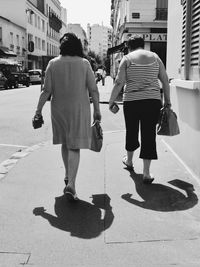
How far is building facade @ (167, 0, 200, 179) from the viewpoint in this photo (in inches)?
221

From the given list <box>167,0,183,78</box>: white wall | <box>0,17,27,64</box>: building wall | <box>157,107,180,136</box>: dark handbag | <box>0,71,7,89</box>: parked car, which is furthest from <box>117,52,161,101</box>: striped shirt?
<box>0,17,27,64</box>: building wall

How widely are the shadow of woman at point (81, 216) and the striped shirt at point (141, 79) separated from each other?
1305mm

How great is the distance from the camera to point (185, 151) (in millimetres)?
6305

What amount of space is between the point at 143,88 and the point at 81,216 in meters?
1.80

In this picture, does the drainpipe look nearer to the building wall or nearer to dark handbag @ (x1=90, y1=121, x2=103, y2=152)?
dark handbag @ (x1=90, y1=121, x2=103, y2=152)

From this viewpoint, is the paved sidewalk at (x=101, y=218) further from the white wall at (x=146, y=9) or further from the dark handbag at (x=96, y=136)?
the white wall at (x=146, y=9)

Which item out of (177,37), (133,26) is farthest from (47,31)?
(177,37)

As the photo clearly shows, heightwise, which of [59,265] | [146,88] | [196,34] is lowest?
[59,265]

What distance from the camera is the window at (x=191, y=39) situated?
581 cm

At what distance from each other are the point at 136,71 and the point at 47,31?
71.0m

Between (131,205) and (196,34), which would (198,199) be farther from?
(196,34)

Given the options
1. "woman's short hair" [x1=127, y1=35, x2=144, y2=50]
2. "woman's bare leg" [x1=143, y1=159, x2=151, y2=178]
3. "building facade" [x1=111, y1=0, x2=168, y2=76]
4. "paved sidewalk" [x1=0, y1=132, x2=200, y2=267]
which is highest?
"building facade" [x1=111, y1=0, x2=168, y2=76]

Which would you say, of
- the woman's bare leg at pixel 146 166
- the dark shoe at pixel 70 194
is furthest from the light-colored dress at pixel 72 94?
the woman's bare leg at pixel 146 166

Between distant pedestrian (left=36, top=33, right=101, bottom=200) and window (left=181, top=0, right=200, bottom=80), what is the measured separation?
1781 mm
